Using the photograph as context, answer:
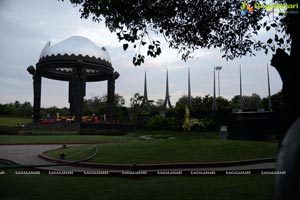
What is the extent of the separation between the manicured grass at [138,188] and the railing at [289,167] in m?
4.53

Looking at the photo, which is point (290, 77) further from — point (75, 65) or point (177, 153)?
point (75, 65)

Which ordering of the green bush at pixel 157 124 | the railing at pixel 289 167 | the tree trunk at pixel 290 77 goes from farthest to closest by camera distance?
the green bush at pixel 157 124 < the tree trunk at pixel 290 77 < the railing at pixel 289 167

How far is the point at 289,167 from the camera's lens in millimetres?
1122

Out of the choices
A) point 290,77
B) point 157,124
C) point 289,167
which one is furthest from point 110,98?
point 289,167

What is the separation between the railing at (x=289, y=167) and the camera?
1.09 m

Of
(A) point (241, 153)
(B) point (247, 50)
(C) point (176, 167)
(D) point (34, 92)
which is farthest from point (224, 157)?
(D) point (34, 92)

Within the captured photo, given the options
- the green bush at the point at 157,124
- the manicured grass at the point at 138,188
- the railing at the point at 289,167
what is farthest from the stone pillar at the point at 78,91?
the railing at the point at 289,167

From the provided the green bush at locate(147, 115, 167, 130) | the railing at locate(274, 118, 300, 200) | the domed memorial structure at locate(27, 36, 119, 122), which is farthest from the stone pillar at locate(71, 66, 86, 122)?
the railing at locate(274, 118, 300, 200)

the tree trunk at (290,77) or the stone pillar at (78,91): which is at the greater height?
the stone pillar at (78,91)

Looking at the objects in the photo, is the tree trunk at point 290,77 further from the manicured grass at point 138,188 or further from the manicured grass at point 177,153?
the manicured grass at point 177,153

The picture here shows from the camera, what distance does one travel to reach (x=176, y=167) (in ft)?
31.1

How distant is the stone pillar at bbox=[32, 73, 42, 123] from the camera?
3142 cm

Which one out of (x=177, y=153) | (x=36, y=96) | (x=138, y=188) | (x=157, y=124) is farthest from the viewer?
(x=36, y=96)

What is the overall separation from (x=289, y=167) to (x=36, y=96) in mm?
33542
